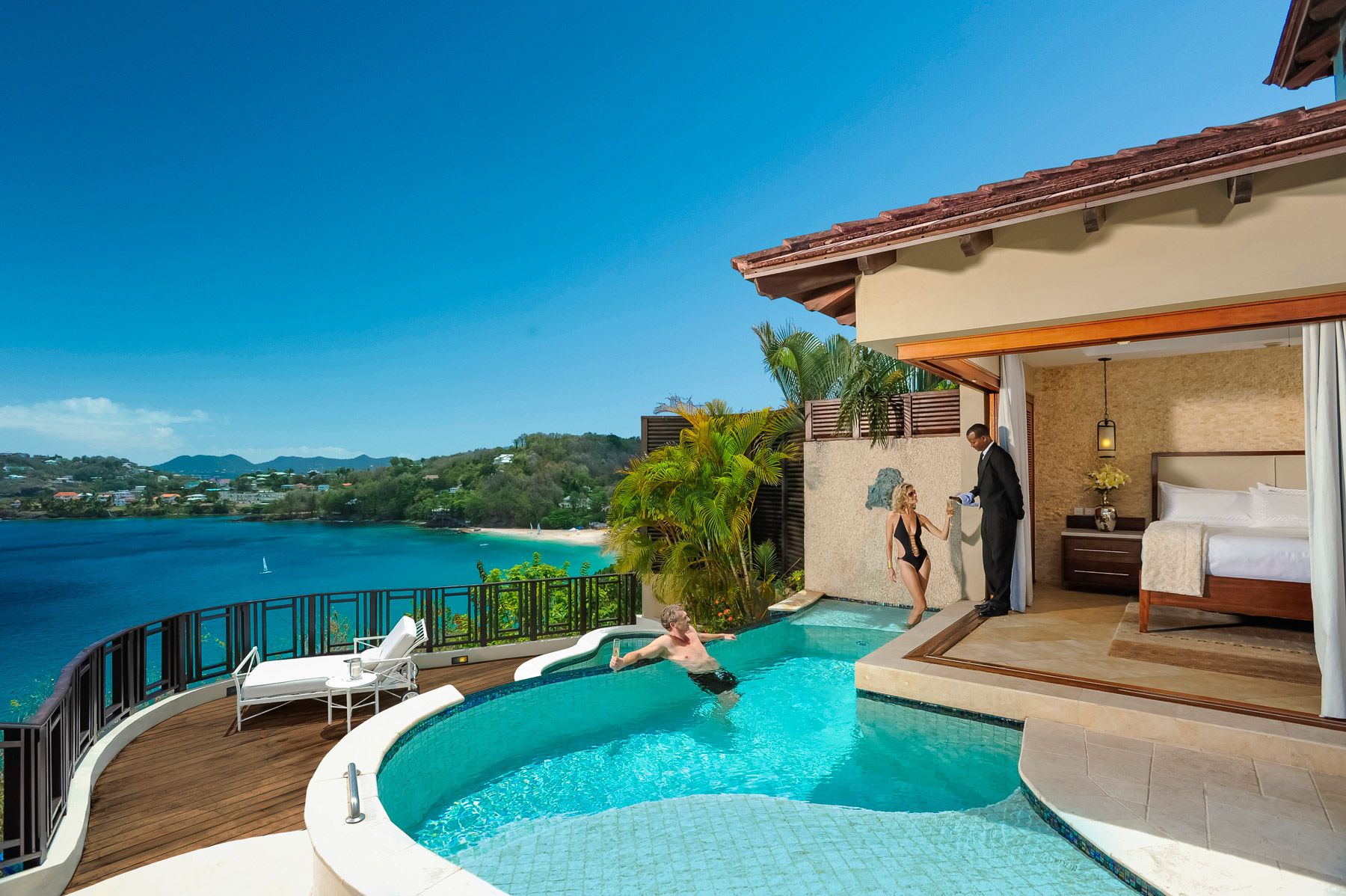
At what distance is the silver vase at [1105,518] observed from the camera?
27.7 feet

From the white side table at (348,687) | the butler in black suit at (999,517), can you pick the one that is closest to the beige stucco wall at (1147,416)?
the butler in black suit at (999,517)

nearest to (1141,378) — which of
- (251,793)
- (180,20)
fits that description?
(251,793)

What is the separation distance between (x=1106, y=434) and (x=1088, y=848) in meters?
6.62

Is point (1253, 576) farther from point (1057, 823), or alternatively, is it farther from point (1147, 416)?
point (1057, 823)

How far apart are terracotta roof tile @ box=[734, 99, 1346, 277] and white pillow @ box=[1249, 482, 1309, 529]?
202 inches

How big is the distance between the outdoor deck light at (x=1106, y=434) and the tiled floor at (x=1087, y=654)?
5.94 ft

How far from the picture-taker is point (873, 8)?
20.4 metres

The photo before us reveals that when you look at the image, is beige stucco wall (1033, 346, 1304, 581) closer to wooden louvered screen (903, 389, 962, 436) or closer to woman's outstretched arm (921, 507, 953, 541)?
wooden louvered screen (903, 389, 962, 436)

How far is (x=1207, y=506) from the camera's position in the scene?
772 cm

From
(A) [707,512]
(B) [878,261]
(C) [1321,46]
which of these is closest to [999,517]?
(B) [878,261]

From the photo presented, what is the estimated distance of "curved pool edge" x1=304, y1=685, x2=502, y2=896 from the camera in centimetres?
283

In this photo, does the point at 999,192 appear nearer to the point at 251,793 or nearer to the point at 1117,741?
the point at 1117,741

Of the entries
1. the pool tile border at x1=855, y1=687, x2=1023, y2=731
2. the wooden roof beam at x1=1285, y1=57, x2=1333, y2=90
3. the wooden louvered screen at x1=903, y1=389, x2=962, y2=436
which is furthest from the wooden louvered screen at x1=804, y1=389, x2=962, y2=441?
the wooden roof beam at x1=1285, y1=57, x2=1333, y2=90

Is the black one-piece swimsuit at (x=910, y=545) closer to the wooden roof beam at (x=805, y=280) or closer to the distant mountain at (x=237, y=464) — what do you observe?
the wooden roof beam at (x=805, y=280)
